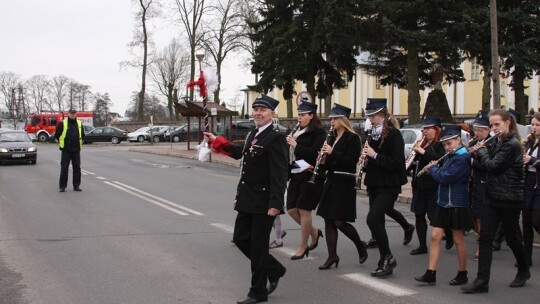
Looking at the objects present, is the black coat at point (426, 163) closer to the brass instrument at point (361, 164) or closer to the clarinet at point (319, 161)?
the brass instrument at point (361, 164)

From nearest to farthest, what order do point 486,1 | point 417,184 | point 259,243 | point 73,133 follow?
point 259,243 < point 417,184 < point 73,133 < point 486,1

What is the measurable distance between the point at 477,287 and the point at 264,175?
2439mm

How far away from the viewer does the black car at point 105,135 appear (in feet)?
166

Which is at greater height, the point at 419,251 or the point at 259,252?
the point at 259,252

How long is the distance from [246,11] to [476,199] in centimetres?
4920

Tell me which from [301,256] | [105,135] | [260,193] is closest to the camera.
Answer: [260,193]

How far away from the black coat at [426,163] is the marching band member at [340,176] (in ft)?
3.71

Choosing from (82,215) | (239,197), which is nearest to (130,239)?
(82,215)

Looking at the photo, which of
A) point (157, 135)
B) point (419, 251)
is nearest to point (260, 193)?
point (419, 251)

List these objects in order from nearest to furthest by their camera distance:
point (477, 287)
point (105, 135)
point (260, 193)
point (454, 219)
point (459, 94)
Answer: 1. point (260, 193)
2. point (477, 287)
3. point (454, 219)
4. point (105, 135)
5. point (459, 94)

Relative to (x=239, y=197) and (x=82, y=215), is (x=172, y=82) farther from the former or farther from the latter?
(x=239, y=197)

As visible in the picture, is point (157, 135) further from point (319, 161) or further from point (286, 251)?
point (319, 161)

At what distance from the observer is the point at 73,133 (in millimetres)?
14062

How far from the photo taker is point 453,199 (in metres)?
6.11
